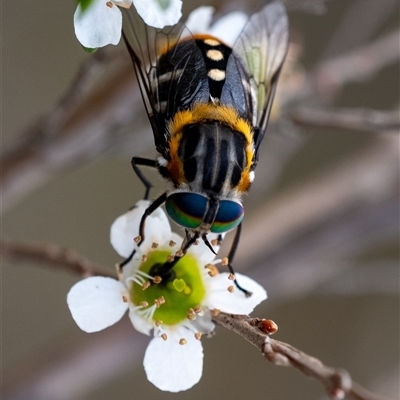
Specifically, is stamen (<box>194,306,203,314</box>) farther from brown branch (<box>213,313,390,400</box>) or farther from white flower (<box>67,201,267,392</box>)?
brown branch (<box>213,313,390,400</box>)

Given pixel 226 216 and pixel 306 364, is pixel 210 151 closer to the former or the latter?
pixel 226 216

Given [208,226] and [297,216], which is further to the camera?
[297,216]

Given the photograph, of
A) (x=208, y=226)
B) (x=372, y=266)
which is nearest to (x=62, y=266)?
(x=208, y=226)

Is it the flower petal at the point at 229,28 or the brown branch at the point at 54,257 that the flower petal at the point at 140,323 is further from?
the flower petal at the point at 229,28

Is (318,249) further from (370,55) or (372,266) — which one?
(372,266)

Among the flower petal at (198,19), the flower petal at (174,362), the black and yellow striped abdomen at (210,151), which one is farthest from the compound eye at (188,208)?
the flower petal at (198,19)

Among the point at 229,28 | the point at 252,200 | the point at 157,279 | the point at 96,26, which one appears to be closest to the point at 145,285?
the point at 157,279
